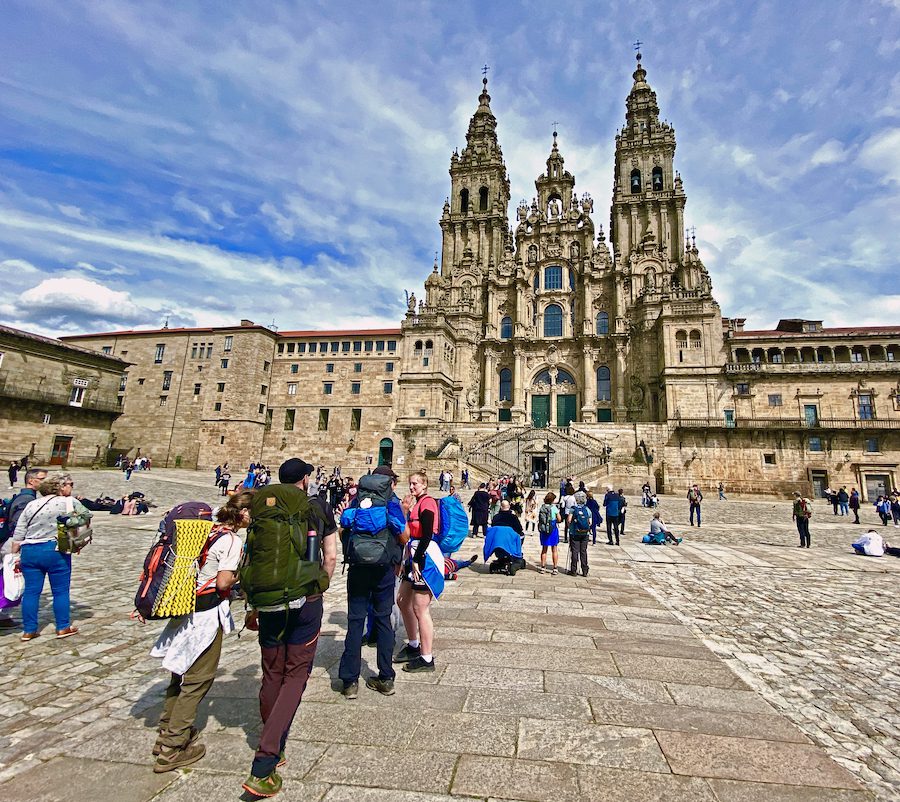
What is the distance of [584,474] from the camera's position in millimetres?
30344

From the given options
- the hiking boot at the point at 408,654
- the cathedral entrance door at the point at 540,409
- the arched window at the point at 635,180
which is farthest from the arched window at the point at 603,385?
the hiking boot at the point at 408,654

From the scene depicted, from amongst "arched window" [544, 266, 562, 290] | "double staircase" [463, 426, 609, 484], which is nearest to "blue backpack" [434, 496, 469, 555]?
"double staircase" [463, 426, 609, 484]

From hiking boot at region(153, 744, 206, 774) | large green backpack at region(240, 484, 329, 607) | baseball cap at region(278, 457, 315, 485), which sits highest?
baseball cap at region(278, 457, 315, 485)

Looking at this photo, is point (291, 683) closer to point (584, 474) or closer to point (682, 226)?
point (584, 474)

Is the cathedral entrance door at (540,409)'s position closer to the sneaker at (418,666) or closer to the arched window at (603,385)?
the arched window at (603,385)

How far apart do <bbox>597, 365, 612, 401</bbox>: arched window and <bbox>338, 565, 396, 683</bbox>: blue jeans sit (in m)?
41.0

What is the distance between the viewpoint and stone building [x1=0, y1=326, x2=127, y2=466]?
28.3 metres

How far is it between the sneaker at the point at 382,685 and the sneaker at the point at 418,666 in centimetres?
43

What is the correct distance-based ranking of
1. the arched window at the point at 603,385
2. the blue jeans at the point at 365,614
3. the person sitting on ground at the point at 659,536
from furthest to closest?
1. the arched window at the point at 603,385
2. the person sitting on ground at the point at 659,536
3. the blue jeans at the point at 365,614

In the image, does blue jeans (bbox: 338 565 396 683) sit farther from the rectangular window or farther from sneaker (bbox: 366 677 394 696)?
the rectangular window

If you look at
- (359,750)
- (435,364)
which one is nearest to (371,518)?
(359,750)

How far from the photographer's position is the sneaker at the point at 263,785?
255 cm

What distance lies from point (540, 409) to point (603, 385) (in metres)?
6.22

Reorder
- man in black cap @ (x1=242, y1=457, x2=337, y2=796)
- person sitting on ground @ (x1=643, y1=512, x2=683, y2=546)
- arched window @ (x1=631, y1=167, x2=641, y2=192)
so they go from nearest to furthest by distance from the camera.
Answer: man in black cap @ (x1=242, y1=457, x2=337, y2=796) → person sitting on ground @ (x1=643, y1=512, x2=683, y2=546) → arched window @ (x1=631, y1=167, x2=641, y2=192)
